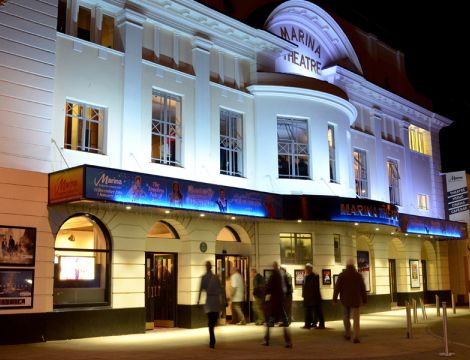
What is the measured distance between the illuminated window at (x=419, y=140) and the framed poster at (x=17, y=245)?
2181cm

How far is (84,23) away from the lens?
56.0 ft

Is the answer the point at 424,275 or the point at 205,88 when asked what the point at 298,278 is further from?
the point at 424,275

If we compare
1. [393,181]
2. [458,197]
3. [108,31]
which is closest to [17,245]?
[108,31]

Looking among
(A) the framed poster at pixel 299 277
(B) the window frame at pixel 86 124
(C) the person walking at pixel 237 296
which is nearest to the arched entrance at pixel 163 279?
(C) the person walking at pixel 237 296

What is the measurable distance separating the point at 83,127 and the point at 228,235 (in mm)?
6715

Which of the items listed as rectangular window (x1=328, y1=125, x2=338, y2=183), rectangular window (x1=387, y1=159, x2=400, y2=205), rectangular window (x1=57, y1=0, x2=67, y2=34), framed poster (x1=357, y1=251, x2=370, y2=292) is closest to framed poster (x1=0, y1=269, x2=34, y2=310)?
rectangular window (x1=57, y1=0, x2=67, y2=34)

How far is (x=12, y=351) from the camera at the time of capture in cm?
1264

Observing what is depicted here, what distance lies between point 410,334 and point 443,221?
1619 centimetres

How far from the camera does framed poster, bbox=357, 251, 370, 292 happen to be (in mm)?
25469

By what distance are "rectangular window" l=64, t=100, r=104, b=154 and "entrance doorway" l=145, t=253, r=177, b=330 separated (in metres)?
4.00

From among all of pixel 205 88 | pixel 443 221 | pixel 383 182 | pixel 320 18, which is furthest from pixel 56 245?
pixel 443 221

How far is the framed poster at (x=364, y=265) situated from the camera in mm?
25469

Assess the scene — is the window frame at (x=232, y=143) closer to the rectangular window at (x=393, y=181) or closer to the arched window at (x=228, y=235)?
the arched window at (x=228, y=235)

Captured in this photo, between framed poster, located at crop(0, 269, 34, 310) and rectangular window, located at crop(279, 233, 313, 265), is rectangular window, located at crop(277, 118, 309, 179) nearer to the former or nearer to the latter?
rectangular window, located at crop(279, 233, 313, 265)
